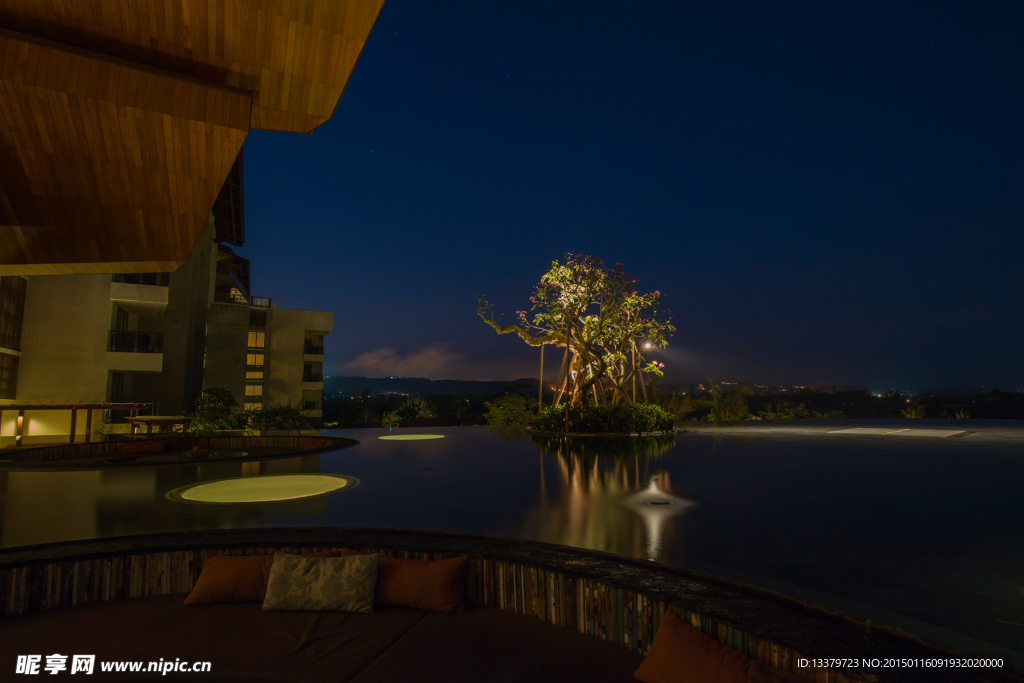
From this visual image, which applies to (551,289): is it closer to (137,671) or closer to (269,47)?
(269,47)

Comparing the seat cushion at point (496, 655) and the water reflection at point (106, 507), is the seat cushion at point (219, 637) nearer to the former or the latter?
the seat cushion at point (496, 655)

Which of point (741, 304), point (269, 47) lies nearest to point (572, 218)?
point (741, 304)

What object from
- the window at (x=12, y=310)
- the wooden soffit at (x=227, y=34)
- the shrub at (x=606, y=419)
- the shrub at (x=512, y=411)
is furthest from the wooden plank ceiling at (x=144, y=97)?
the shrub at (x=512, y=411)

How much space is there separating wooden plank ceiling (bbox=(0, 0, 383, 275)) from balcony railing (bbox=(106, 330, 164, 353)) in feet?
31.2

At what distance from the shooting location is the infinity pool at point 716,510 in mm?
2575

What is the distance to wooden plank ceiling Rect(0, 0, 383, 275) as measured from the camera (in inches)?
114

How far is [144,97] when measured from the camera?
3287mm

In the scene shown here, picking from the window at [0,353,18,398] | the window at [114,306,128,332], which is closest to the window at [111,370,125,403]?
the window at [114,306,128,332]

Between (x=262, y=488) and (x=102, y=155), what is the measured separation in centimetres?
337

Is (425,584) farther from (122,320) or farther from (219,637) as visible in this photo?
(122,320)

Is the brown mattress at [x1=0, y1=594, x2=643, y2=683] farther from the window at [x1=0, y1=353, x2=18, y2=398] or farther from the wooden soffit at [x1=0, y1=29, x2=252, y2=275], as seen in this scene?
the window at [x1=0, y1=353, x2=18, y2=398]

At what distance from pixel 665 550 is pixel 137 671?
8.65 ft

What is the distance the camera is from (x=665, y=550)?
3.17 m

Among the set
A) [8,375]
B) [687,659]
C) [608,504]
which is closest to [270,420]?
[8,375]
